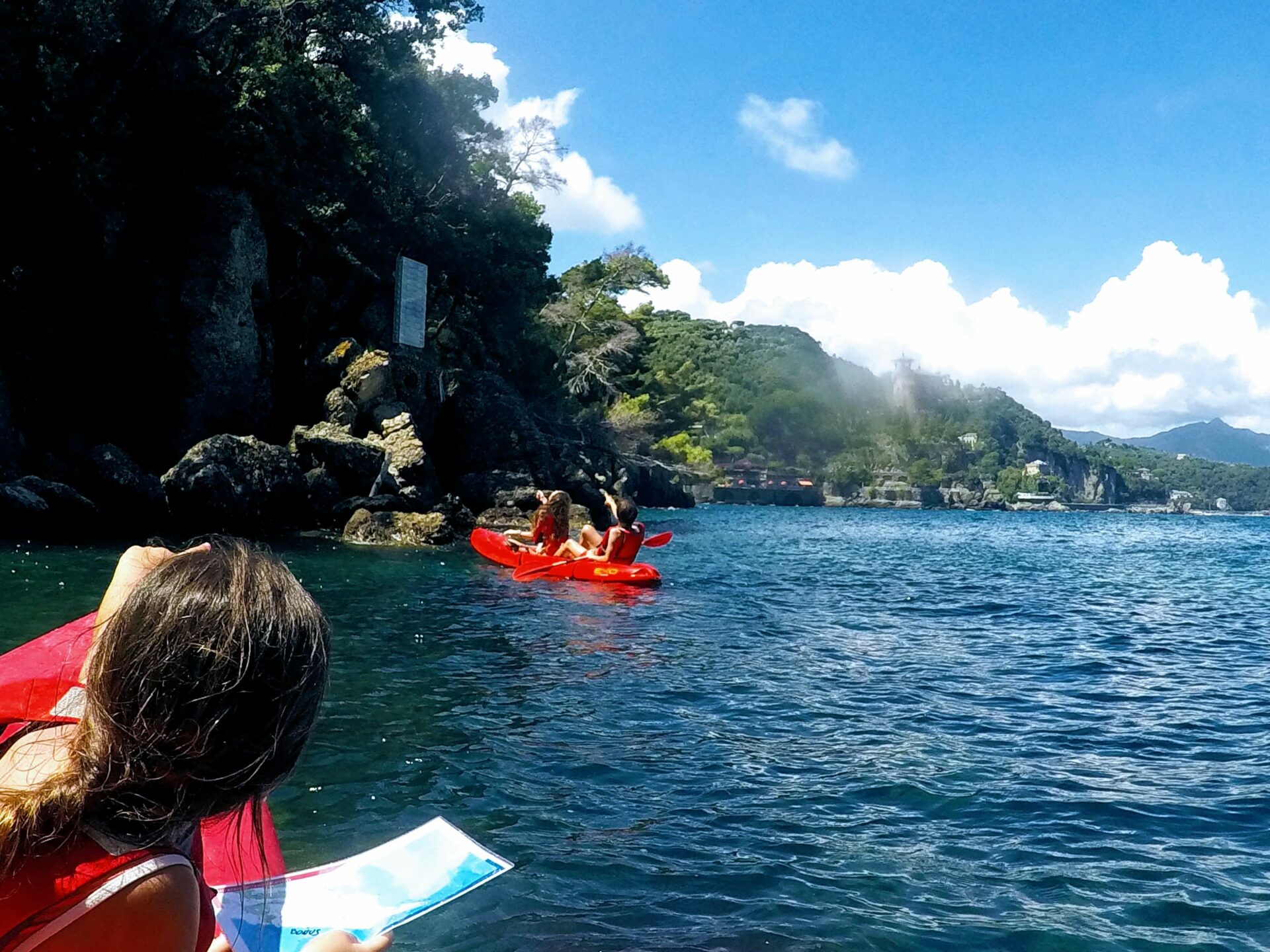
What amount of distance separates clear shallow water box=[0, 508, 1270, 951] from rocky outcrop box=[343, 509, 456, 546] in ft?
24.5

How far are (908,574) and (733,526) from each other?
20.1 metres

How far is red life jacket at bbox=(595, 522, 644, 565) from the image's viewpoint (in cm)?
1603

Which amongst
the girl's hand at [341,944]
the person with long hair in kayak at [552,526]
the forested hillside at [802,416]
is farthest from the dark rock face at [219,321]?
the forested hillside at [802,416]

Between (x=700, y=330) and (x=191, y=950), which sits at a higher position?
(x=700, y=330)

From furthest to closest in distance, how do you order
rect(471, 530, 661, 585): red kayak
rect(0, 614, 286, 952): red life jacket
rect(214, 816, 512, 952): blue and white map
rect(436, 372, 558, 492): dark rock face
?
rect(436, 372, 558, 492): dark rock face → rect(471, 530, 661, 585): red kayak → rect(214, 816, 512, 952): blue and white map → rect(0, 614, 286, 952): red life jacket

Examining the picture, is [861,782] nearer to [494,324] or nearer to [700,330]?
[494,324]

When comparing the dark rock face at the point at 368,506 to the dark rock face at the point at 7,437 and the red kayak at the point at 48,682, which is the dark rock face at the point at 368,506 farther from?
the red kayak at the point at 48,682

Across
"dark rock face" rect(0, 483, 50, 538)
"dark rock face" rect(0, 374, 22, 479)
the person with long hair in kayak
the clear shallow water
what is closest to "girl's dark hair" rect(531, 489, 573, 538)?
the person with long hair in kayak

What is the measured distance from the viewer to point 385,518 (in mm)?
22469

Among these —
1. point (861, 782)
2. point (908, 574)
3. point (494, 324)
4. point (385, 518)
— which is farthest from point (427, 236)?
point (861, 782)

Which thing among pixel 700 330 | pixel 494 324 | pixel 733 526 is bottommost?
pixel 733 526

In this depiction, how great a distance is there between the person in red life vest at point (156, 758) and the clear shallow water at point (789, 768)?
119 inches

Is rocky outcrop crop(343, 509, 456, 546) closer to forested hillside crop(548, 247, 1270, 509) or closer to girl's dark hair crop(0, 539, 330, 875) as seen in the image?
girl's dark hair crop(0, 539, 330, 875)

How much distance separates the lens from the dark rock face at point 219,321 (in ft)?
75.9
